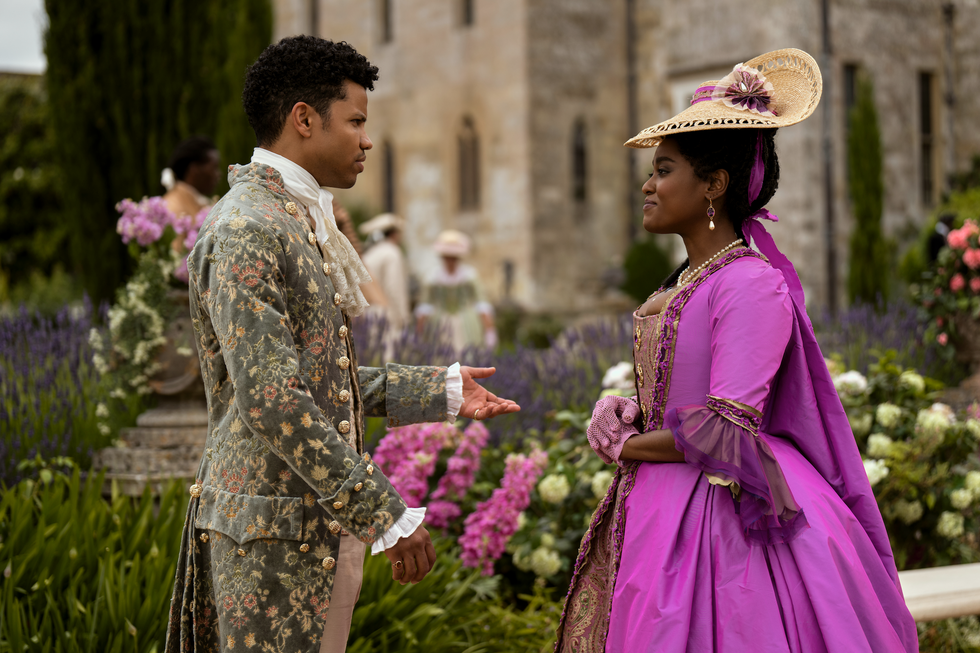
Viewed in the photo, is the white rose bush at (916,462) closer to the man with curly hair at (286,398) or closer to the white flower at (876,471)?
the white flower at (876,471)

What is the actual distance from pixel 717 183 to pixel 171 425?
9.15 feet

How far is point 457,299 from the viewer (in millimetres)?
8289

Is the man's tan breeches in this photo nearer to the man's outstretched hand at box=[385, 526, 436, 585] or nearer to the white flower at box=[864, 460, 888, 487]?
the man's outstretched hand at box=[385, 526, 436, 585]

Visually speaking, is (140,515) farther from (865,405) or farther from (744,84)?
(865,405)

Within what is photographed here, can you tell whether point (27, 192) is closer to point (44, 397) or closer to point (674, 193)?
point (44, 397)

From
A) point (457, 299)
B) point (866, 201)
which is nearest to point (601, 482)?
point (457, 299)

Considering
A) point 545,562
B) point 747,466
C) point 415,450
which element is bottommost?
point 545,562

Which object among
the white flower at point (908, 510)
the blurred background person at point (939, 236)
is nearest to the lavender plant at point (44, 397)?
the white flower at point (908, 510)

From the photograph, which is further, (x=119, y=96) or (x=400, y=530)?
(x=119, y=96)

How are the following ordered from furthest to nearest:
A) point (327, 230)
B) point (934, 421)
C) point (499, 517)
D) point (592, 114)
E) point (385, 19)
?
point (385, 19) → point (592, 114) → point (934, 421) → point (499, 517) → point (327, 230)

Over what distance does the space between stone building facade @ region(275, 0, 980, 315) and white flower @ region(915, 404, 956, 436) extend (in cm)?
1036

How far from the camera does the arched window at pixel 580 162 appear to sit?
18.5 meters

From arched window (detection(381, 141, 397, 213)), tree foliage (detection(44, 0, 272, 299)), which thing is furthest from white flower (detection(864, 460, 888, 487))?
arched window (detection(381, 141, 397, 213))

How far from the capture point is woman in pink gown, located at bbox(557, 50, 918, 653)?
6.15ft
